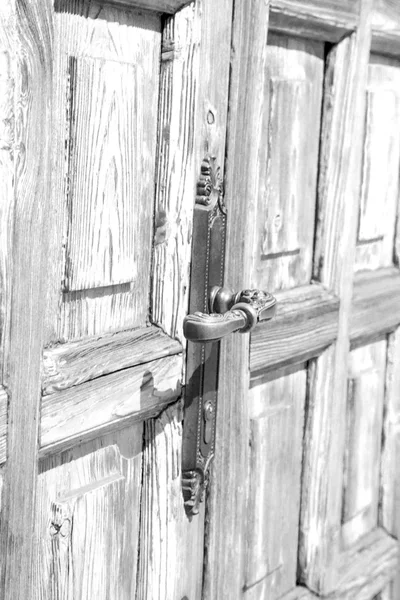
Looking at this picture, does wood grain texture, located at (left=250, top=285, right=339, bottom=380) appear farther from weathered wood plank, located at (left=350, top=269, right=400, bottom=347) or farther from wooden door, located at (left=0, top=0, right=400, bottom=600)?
weathered wood plank, located at (left=350, top=269, right=400, bottom=347)

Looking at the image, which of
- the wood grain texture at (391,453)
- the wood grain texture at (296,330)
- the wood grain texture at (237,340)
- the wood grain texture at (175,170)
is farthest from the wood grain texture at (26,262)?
the wood grain texture at (391,453)

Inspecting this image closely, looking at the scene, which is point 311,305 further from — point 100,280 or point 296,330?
point 100,280

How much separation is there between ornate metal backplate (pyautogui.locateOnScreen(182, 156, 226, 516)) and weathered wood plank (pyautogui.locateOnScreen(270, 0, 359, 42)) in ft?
1.04

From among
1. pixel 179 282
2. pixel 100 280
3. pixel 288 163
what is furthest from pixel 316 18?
pixel 100 280

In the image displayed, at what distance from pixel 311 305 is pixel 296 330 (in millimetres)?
65

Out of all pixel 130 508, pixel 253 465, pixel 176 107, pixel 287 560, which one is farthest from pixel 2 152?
pixel 287 560

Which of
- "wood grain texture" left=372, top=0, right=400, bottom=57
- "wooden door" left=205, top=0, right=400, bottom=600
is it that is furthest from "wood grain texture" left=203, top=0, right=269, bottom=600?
"wood grain texture" left=372, top=0, right=400, bottom=57

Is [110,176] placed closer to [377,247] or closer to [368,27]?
[368,27]

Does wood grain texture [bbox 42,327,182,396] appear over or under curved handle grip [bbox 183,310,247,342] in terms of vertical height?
under

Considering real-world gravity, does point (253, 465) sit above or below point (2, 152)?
below

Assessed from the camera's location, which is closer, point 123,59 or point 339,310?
point 123,59

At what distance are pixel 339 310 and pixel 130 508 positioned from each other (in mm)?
655

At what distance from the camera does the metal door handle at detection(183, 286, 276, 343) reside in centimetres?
126

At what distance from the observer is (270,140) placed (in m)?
1.61
